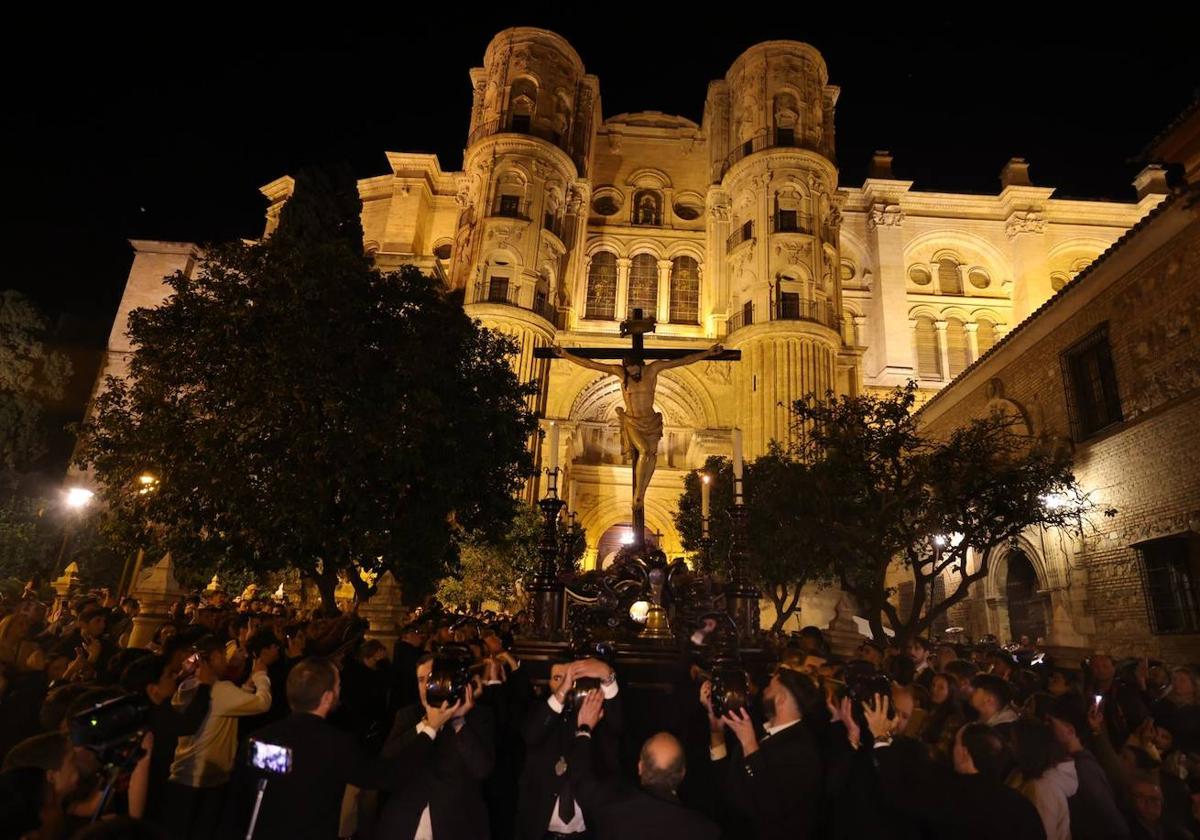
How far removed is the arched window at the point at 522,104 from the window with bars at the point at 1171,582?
30.4 m

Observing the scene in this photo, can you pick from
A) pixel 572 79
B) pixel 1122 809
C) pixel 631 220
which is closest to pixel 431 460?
pixel 1122 809

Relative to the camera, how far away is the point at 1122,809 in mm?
4625

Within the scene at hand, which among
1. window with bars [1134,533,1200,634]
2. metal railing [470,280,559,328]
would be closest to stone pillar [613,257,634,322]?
metal railing [470,280,559,328]

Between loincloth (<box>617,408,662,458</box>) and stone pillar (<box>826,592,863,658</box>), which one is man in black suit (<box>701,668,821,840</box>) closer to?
loincloth (<box>617,408,662,458</box>)

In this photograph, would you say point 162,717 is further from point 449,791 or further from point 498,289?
point 498,289

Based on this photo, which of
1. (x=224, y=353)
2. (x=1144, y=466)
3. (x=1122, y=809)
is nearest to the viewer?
(x=1122, y=809)

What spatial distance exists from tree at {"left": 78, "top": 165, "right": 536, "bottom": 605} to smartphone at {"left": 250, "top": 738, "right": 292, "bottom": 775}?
640cm

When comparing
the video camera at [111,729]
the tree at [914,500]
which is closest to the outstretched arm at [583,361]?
the tree at [914,500]

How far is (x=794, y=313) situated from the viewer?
2984cm

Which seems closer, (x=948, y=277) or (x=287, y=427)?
(x=287, y=427)

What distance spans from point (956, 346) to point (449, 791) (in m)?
40.1

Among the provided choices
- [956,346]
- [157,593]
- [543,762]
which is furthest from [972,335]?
[543,762]

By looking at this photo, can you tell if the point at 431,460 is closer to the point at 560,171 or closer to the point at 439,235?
the point at 560,171

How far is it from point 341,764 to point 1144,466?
15.3m
